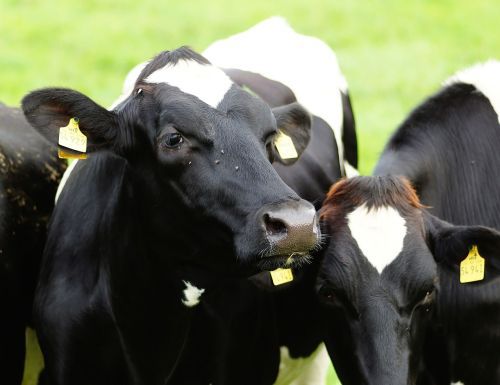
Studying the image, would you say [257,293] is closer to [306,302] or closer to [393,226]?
[306,302]

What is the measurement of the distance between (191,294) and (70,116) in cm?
95

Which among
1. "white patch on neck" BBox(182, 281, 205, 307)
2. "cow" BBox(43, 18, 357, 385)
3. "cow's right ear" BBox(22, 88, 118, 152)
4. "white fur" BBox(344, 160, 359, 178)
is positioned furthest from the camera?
"white fur" BBox(344, 160, 359, 178)

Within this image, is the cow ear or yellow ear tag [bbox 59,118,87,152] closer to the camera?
yellow ear tag [bbox 59,118,87,152]

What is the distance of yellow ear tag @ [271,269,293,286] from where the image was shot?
16.8ft

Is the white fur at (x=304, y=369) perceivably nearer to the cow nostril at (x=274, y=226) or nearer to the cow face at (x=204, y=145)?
the cow face at (x=204, y=145)

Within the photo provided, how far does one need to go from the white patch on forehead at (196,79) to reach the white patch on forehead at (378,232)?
861mm

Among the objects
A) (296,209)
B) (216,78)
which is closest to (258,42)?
(216,78)

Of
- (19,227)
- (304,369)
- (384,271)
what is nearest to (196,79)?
(384,271)

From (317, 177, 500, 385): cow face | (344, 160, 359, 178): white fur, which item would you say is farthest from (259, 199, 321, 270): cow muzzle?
(344, 160, 359, 178): white fur

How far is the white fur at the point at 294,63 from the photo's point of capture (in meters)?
7.14

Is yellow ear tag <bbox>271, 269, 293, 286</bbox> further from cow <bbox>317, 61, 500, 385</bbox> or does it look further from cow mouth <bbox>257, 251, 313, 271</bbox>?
cow mouth <bbox>257, 251, 313, 271</bbox>

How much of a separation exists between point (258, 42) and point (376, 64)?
7.90 meters

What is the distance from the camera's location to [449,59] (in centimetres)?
1549

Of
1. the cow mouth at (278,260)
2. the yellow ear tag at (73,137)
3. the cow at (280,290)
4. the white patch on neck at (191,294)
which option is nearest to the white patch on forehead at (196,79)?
the cow at (280,290)
